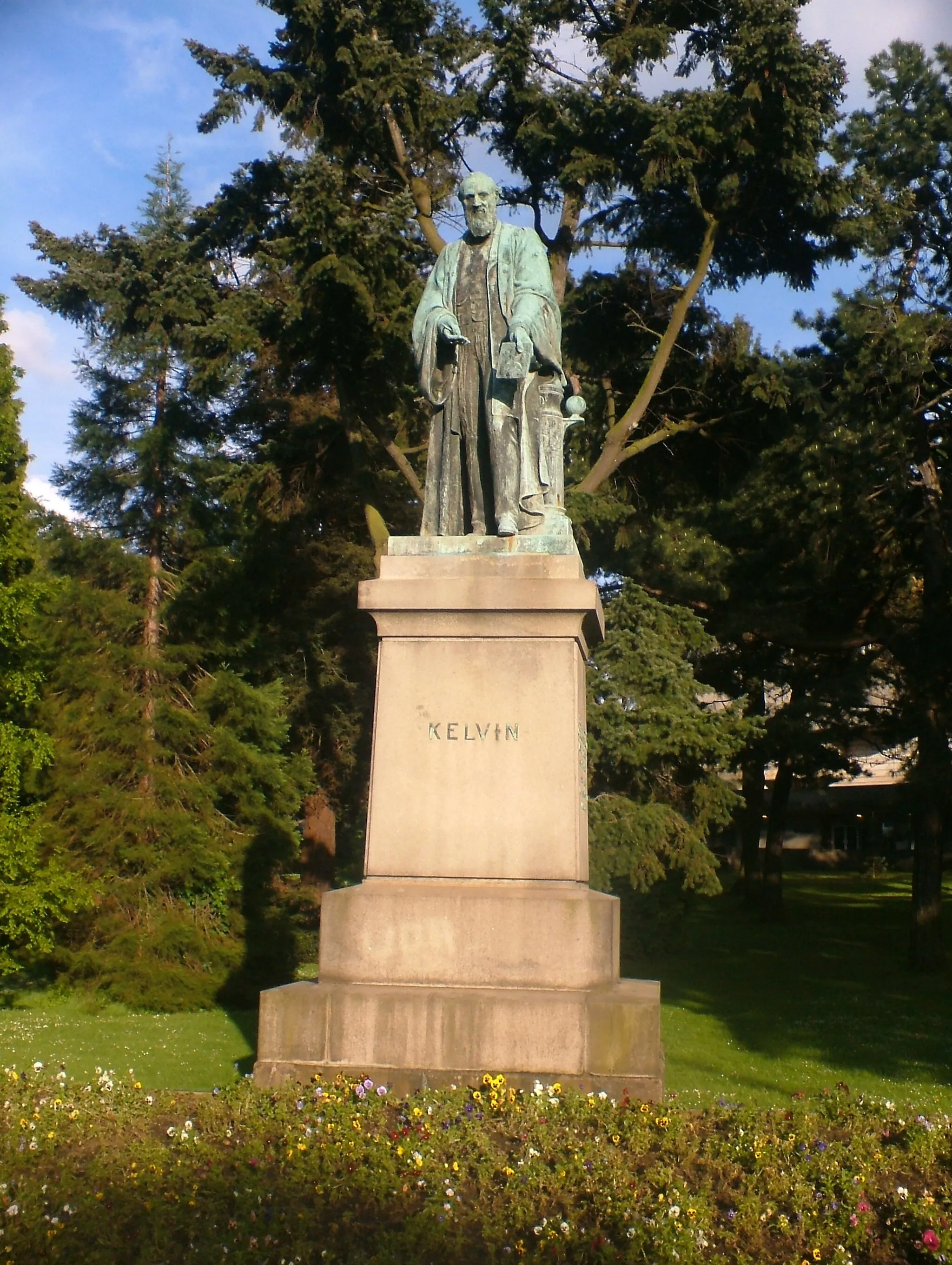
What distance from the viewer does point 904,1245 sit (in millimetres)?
4598

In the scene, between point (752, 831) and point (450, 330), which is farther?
point (752, 831)

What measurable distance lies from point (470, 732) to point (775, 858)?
76.8ft

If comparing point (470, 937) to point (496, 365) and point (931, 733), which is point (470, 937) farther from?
point (931, 733)

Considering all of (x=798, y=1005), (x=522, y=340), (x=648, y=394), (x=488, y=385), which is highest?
(x=648, y=394)

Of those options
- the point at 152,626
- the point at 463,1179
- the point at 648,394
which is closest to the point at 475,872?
the point at 463,1179

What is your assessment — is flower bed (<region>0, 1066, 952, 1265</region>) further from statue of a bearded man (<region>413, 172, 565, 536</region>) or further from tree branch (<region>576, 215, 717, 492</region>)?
tree branch (<region>576, 215, 717, 492</region>)

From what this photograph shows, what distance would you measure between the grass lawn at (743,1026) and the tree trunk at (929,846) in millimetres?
569

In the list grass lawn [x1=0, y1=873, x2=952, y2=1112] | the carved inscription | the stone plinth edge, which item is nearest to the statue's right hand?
the carved inscription

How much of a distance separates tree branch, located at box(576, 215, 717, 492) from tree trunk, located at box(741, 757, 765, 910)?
35.6ft

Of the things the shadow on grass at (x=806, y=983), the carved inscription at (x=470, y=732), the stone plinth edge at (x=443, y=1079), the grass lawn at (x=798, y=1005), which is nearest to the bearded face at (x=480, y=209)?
the carved inscription at (x=470, y=732)

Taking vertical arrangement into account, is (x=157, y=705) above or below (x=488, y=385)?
below

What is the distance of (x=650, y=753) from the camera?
55.2 feet

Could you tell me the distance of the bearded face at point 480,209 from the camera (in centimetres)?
755

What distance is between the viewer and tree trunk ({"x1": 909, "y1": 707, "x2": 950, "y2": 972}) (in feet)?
61.7
